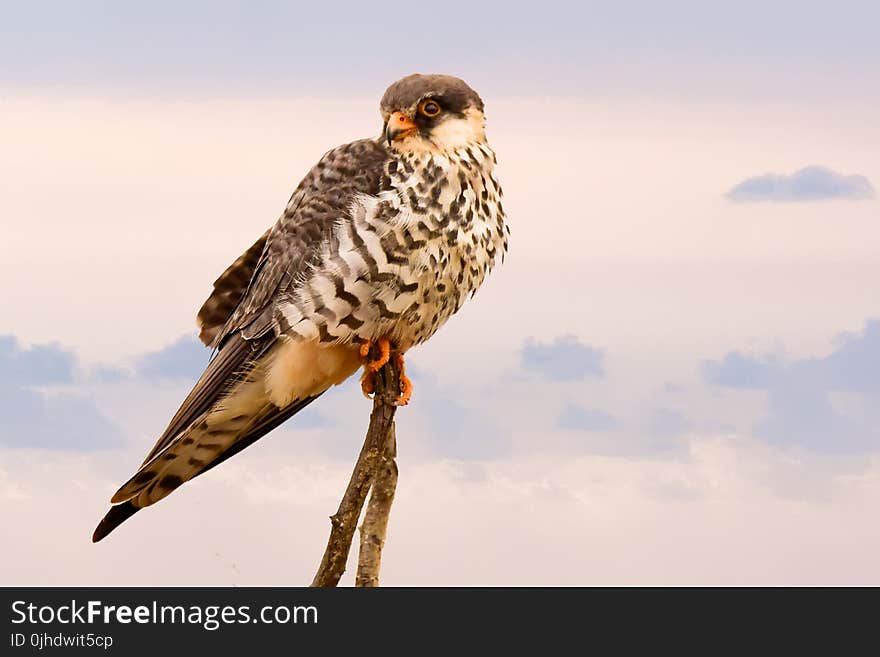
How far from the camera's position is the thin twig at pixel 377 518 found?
209 inches

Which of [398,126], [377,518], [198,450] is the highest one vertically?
[398,126]

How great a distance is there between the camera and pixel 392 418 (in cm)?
528

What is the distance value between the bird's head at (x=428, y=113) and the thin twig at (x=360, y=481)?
2.78 feet

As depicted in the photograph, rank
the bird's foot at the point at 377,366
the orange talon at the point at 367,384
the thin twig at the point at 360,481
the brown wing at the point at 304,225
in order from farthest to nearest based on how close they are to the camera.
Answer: the orange talon at the point at 367,384 → the thin twig at the point at 360,481 → the bird's foot at the point at 377,366 → the brown wing at the point at 304,225

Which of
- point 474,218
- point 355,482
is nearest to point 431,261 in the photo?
point 474,218

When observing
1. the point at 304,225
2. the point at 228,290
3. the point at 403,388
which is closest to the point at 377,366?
the point at 403,388

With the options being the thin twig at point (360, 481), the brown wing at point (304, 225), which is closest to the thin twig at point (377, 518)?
the thin twig at point (360, 481)

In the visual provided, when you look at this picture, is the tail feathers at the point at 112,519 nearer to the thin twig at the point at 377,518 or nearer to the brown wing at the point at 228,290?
the brown wing at the point at 228,290

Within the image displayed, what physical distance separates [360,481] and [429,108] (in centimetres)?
143

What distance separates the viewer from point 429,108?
4941 mm

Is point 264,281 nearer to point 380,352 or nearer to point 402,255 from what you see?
point 380,352

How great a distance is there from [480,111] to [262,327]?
1143 mm
